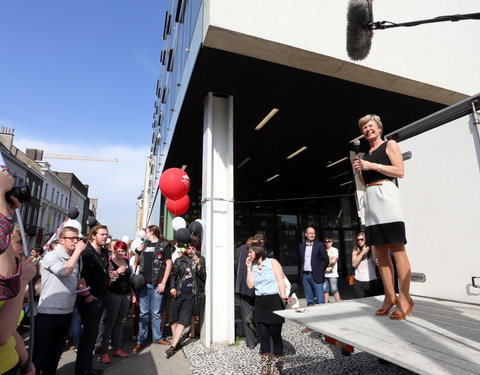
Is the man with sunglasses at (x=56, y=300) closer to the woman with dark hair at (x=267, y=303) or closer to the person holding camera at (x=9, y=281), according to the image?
the person holding camera at (x=9, y=281)

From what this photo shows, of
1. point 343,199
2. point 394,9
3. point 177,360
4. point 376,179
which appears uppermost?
point 394,9

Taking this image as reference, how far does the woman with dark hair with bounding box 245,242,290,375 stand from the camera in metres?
3.62

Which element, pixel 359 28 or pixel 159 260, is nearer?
pixel 359 28

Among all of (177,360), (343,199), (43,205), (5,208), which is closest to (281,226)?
(343,199)

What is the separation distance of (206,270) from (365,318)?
3464 millimetres

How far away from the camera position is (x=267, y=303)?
3711 millimetres

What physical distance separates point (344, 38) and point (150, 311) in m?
6.08

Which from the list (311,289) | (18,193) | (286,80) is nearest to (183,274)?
(311,289)

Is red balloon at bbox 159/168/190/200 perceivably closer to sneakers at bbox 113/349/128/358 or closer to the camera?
sneakers at bbox 113/349/128/358

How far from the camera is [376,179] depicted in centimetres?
234

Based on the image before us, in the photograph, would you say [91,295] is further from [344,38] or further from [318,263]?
[344,38]

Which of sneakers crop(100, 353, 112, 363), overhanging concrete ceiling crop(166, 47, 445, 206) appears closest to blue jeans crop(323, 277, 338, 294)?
overhanging concrete ceiling crop(166, 47, 445, 206)

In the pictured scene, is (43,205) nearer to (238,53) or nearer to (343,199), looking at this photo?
(343,199)

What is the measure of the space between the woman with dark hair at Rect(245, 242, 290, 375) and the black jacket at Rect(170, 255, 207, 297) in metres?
1.35
